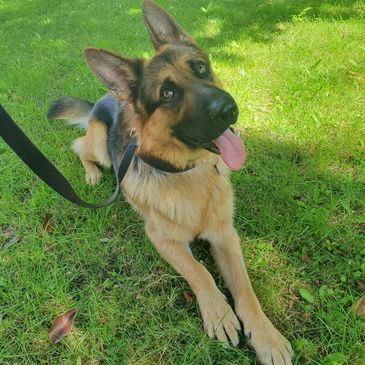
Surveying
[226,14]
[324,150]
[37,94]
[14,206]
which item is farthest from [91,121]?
[226,14]

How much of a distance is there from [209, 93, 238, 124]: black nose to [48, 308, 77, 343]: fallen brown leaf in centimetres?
158

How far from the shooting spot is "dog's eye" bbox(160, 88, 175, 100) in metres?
2.47

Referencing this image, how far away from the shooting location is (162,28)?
281 cm

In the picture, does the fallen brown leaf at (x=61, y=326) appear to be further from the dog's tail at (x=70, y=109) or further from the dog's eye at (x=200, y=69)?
the dog's tail at (x=70, y=109)

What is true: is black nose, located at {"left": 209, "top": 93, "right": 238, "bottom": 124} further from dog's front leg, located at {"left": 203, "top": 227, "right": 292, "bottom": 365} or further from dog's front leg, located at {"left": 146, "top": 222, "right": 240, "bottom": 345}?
dog's front leg, located at {"left": 146, "top": 222, "right": 240, "bottom": 345}

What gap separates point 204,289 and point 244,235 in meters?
0.68

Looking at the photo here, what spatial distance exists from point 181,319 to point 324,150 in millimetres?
2082

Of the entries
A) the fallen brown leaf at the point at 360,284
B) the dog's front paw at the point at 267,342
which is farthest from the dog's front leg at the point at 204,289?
the fallen brown leaf at the point at 360,284

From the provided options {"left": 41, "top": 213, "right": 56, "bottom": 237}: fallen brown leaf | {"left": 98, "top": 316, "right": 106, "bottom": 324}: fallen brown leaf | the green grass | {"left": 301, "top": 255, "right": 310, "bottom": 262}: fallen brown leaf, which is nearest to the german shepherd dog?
the green grass

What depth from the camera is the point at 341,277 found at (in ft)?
7.88

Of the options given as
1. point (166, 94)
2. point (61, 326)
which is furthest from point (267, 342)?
point (166, 94)

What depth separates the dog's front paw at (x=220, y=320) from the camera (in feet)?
7.16

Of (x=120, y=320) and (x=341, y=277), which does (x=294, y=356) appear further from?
(x=120, y=320)

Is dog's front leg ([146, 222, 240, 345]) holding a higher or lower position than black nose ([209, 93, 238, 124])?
lower
